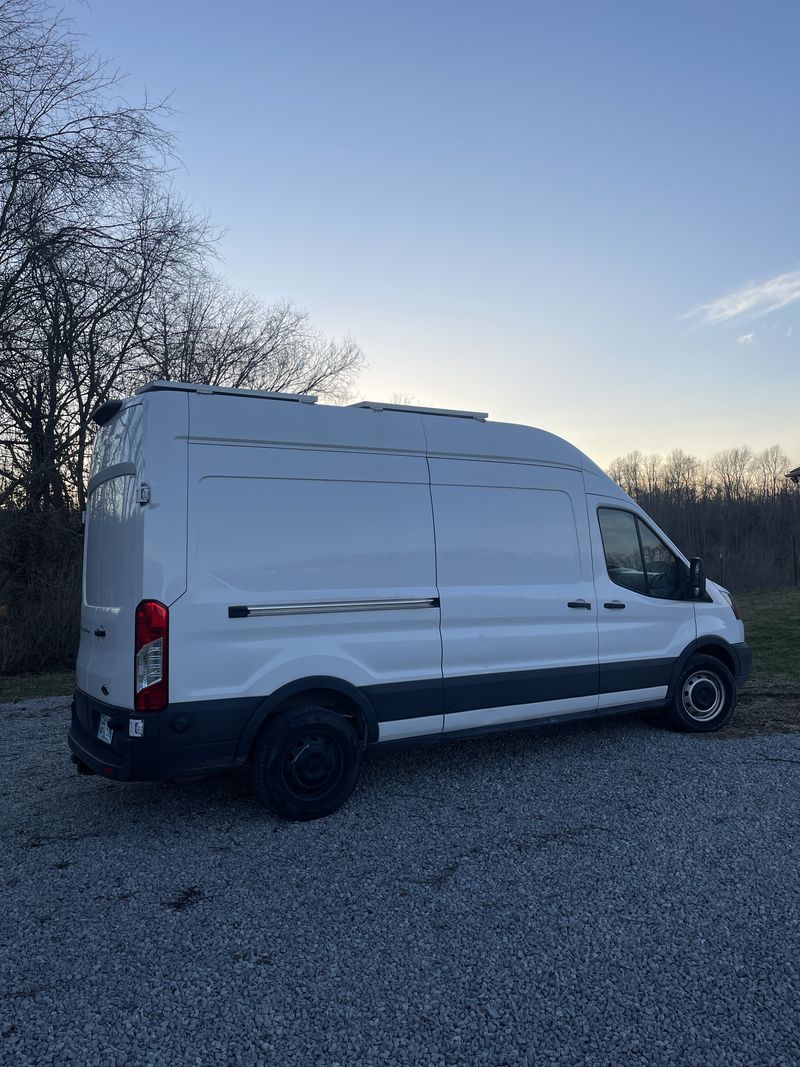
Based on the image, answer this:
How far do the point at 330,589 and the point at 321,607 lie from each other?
0.43 feet

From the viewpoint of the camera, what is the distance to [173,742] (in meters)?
4.25

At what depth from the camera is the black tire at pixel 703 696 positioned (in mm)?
6465

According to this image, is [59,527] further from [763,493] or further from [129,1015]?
[763,493]

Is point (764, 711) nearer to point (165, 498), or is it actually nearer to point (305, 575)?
point (305, 575)

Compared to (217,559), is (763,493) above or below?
above

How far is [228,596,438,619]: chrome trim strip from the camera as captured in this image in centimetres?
444

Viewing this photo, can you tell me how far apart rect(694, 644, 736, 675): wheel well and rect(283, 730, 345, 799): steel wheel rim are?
11.5 feet

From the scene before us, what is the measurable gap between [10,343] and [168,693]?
8538 mm

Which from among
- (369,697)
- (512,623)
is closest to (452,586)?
(512,623)

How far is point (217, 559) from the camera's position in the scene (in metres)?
4.43

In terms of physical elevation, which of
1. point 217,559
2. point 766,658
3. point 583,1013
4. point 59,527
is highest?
point 59,527

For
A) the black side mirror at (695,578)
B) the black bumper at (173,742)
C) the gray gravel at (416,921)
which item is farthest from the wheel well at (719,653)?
the black bumper at (173,742)

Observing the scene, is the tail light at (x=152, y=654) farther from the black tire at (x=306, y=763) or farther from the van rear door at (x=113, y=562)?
the black tire at (x=306, y=763)

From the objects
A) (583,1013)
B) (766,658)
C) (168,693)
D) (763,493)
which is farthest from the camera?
(763,493)
